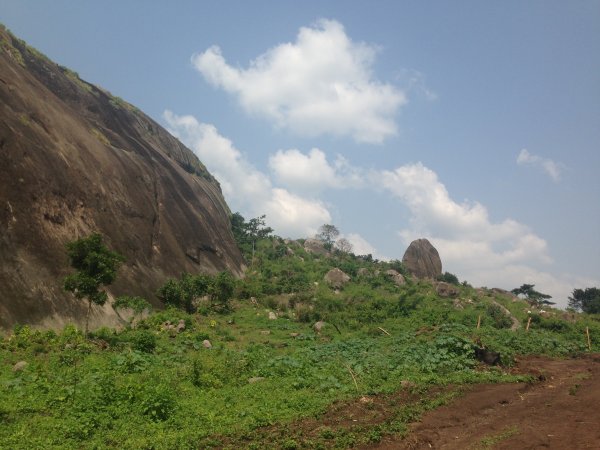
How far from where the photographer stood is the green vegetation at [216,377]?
7.86 meters

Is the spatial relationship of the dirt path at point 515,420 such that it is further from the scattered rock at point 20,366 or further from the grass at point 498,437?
the scattered rock at point 20,366

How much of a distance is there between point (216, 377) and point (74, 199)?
15.9 metres

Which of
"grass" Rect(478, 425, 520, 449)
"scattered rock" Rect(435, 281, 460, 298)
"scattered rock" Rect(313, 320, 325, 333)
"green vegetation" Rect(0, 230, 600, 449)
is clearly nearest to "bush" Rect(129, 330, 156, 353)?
"green vegetation" Rect(0, 230, 600, 449)

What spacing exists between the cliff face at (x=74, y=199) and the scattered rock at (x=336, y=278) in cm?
1154

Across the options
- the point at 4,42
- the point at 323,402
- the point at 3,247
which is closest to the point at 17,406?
the point at 323,402

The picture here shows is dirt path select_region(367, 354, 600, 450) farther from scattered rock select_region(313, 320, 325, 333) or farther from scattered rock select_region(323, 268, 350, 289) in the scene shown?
scattered rock select_region(323, 268, 350, 289)

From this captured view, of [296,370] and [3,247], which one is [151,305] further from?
[296,370]

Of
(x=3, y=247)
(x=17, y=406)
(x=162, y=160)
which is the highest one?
(x=162, y=160)

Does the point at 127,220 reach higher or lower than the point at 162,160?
lower

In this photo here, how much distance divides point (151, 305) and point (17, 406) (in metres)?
15.8

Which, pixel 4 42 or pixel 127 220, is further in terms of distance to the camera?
pixel 4 42

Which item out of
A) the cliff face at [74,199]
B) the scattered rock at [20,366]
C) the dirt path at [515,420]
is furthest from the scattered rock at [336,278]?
the scattered rock at [20,366]

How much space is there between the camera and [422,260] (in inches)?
2766

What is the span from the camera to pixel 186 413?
9.04m
